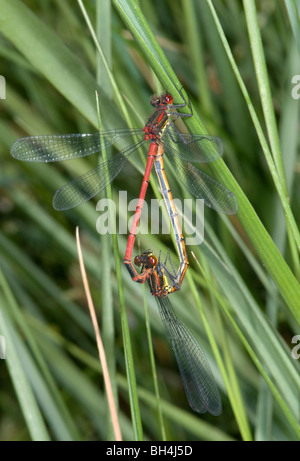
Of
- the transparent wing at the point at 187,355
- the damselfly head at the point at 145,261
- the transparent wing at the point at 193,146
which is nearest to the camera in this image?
the transparent wing at the point at 193,146

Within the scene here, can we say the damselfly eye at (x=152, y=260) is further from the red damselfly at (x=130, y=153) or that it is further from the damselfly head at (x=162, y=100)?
the damselfly head at (x=162, y=100)

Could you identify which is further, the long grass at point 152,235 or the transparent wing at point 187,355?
the transparent wing at point 187,355

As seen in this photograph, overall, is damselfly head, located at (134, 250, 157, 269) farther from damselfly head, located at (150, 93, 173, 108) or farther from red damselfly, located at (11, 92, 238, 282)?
damselfly head, located at (150, 93, 173, 108)

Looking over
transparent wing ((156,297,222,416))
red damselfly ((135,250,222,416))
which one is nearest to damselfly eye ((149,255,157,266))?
red damselfly ((135,250,222,416))

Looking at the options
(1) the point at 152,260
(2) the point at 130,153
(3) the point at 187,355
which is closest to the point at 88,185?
(2) the point at 130,153

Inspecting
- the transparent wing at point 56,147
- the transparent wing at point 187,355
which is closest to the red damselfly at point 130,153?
the transparent wing at point 56,147
